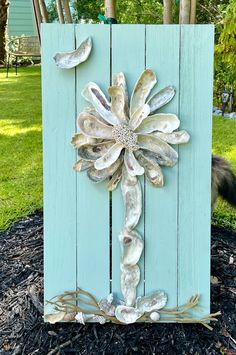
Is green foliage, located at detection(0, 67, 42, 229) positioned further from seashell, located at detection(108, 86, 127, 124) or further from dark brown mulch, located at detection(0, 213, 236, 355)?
seashell, located at detection(108, 86, 127, 124)

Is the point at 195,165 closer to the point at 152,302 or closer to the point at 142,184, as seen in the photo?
the point at 142,184

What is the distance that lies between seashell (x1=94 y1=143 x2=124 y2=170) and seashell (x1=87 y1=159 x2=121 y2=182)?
1.2 inches

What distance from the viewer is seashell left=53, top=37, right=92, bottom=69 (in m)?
1.71

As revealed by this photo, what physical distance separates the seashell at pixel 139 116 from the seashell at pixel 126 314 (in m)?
0.67

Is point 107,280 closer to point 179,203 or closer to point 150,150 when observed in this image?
point 179,203

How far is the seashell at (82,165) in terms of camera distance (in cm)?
179

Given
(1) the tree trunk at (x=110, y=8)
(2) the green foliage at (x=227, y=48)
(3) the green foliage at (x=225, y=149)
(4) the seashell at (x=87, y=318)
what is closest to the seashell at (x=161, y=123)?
(4) the seashell at (x=87, y=318)

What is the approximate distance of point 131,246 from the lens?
71.7 inches

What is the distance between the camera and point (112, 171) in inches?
70.5

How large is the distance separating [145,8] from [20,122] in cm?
458

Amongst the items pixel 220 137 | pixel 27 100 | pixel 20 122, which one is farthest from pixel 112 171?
pixel 27 100

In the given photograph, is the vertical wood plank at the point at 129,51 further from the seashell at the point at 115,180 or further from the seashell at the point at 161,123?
the seashell at the point at 115,180

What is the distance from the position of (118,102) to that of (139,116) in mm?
89

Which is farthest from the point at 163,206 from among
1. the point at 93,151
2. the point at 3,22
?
the point at 3,22
